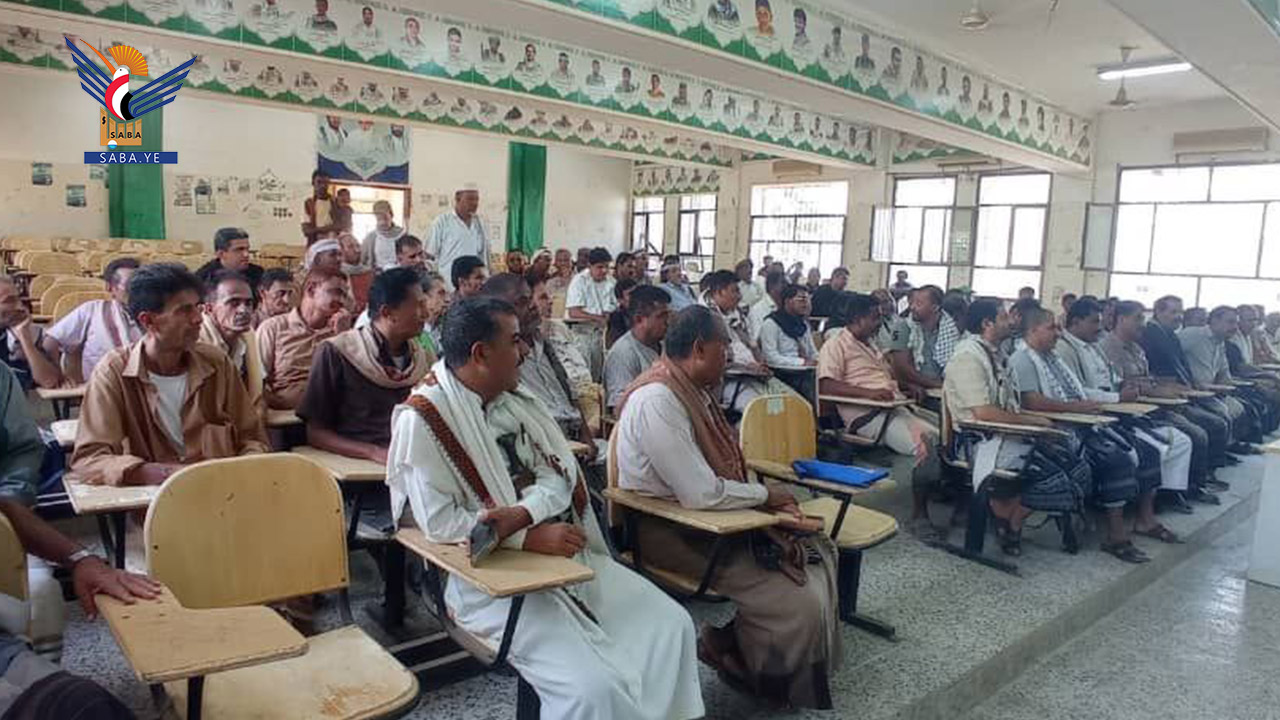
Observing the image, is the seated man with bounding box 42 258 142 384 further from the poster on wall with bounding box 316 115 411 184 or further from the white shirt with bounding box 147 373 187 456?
→ the poster on wall with bounding box 316 115 411 184

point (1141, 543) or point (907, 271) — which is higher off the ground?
point (907, 271)

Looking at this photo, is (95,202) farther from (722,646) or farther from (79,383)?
(722,646)

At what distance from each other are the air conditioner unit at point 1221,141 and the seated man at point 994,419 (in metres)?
7.79

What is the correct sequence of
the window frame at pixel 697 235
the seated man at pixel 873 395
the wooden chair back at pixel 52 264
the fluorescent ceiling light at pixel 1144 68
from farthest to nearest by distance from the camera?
the window frame at pixel 697 235, the fluorescent ceiling light at pixel 1144 68, the wooden chair back at pixel 52 264, the seated man at pixel 873 395

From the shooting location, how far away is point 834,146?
38.6 ft

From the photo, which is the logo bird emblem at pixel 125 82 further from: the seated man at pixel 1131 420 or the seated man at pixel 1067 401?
the seated man at pixel 1131 420

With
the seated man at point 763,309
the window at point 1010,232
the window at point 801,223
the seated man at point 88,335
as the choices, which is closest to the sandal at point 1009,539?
the seated man at point 763,309

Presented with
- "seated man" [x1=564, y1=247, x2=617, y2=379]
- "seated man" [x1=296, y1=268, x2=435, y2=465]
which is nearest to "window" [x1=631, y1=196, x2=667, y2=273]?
"seated man" [x1=564, y1=247, x2=617, y2=379]

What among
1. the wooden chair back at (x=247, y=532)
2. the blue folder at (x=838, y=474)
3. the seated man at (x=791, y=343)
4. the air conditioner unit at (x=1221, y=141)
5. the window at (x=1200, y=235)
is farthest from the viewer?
the window at (x=1200, y=235)

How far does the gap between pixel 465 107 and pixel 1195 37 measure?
7.28 m

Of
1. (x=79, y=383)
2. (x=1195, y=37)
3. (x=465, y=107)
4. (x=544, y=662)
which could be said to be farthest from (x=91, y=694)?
(x=465, y=107)

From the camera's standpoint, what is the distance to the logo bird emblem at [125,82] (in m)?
8.30

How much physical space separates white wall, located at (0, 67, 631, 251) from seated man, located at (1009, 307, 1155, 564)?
26.1 feet

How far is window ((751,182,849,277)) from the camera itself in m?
14.0
